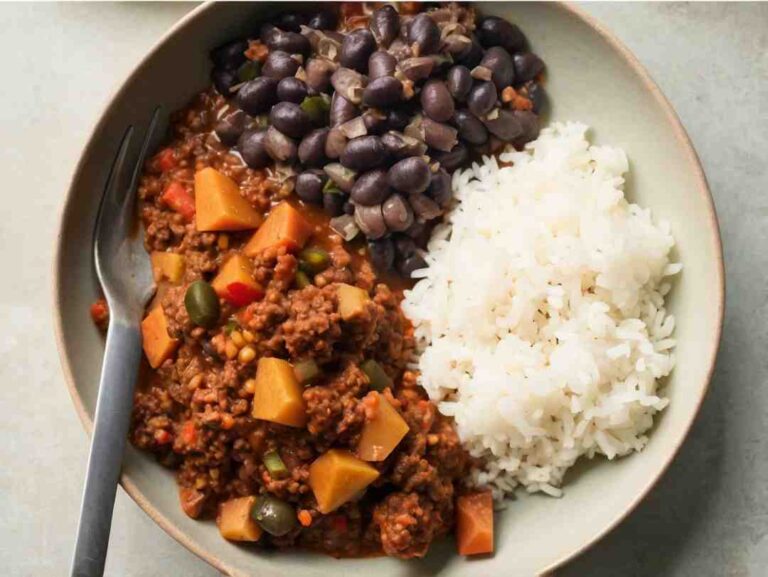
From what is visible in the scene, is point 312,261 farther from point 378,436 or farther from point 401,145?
point 378,436

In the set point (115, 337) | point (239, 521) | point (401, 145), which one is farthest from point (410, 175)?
point (239, 521)

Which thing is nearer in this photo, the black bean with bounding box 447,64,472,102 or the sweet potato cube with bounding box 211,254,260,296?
the sweet potato cube with bounding box 211,254,260,296

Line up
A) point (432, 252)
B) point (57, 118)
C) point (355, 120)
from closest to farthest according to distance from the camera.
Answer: point (355, 120) < point (432, 252) < point (57, 118)

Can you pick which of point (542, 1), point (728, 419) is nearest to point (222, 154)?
point (542, 1)

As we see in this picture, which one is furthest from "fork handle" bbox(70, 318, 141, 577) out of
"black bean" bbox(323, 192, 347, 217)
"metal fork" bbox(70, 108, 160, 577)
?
"black bean" bbox(323, 192, 347, 217)

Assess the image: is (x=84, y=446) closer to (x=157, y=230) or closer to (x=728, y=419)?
(x=157, y=230)

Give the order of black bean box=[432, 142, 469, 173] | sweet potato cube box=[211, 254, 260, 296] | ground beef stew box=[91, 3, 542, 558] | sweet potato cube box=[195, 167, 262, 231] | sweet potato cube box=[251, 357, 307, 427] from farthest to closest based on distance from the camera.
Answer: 1. black bean box=[432, 142, 469, 173]
2. sweet potato cube box=[195, 167, 262, 231]
3. sweet potato cube box=[211, 254, 260, 296]
4. ground beef stew box=[91, 3, 542, 558]
5. sweet potato cube box=[251, 357, 307, 427]

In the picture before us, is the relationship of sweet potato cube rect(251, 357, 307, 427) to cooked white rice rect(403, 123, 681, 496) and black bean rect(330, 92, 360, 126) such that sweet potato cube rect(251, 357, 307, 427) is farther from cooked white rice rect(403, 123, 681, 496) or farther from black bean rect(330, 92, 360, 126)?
black bean rect(330, 92, 360, 126)
